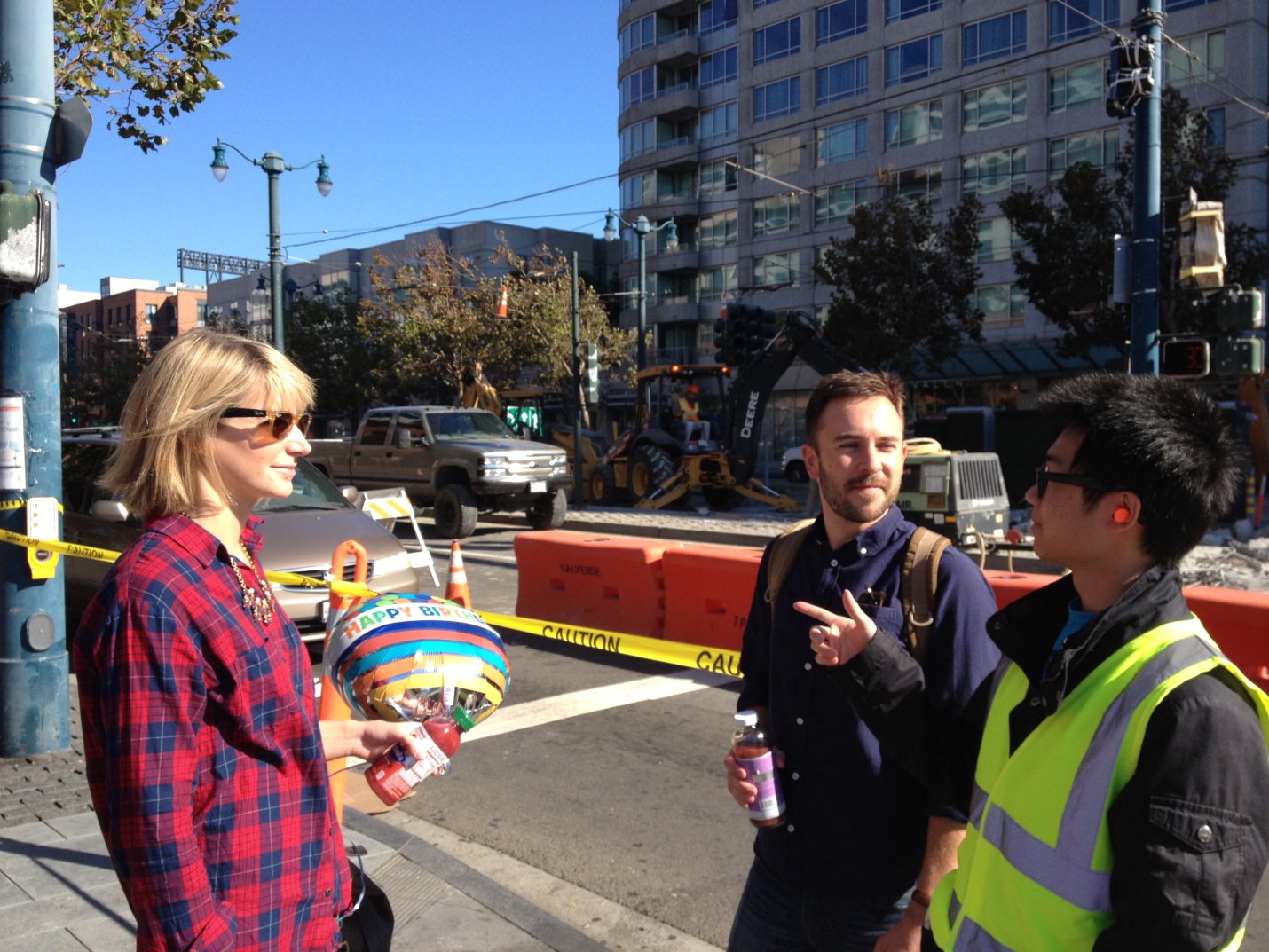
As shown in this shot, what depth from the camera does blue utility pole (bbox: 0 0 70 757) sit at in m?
5.44

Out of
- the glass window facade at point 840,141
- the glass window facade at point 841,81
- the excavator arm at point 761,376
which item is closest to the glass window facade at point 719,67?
the glass window facade at point 841,81

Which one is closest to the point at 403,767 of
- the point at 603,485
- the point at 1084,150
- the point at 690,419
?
the point at 690,419

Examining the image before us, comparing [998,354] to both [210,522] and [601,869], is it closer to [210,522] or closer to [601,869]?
[601,869]

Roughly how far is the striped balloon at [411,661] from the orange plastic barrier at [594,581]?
6.41 metres

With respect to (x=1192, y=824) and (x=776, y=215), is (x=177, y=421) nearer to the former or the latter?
(x=1192, y=824)

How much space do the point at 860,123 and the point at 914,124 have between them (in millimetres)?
2770

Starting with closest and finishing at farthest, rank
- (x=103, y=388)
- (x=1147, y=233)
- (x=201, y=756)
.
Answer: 1. (x=201, y=756)
2. (x=1147, y=233)
3. (x=103, y=388)

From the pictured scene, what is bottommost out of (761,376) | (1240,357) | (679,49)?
(1240,357)

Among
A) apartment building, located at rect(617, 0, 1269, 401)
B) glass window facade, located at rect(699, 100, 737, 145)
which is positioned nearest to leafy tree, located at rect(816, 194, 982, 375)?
apartment building, located at rect(617, 0, 1269, 401)

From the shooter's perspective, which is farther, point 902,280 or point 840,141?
point 840,141

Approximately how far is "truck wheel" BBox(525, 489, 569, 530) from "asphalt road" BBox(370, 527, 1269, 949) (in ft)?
31.3

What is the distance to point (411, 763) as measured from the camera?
90.1 inches

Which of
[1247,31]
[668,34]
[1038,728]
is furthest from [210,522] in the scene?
→ [668,34]

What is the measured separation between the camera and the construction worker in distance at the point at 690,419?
21922mm
